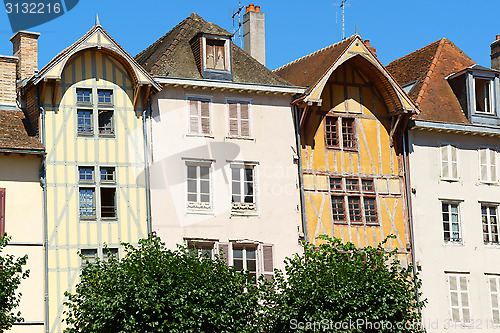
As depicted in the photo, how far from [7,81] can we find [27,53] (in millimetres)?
1175

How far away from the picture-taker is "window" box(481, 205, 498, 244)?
120 ft

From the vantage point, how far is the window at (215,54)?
33.9 m

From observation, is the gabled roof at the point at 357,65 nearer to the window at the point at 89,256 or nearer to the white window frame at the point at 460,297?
the white window frame at the point at 460,297

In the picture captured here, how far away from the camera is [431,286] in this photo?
35.0m

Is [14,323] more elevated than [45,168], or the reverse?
[45,168]

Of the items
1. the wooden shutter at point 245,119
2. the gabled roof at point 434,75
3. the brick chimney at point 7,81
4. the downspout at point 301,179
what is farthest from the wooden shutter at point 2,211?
the gabled roof at point 434,75

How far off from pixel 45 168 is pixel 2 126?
1.95 meters

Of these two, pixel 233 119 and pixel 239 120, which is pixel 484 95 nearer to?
pixel 239 120

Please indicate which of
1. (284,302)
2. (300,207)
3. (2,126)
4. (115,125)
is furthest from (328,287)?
(2,126)

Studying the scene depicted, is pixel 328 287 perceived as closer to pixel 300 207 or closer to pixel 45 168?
pixel 300 207

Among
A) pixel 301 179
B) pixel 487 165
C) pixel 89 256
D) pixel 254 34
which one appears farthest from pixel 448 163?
pixel 89 256

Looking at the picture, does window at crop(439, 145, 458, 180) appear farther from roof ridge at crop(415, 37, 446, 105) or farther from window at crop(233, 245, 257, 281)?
window at crop(233, 245, 257, 281)

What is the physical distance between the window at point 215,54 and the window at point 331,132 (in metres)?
4.05

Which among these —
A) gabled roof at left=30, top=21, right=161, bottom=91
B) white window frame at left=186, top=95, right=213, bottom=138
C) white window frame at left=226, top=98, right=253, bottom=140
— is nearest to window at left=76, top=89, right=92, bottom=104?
gabled roof at left=30, top=21, right=161, bottom=91
